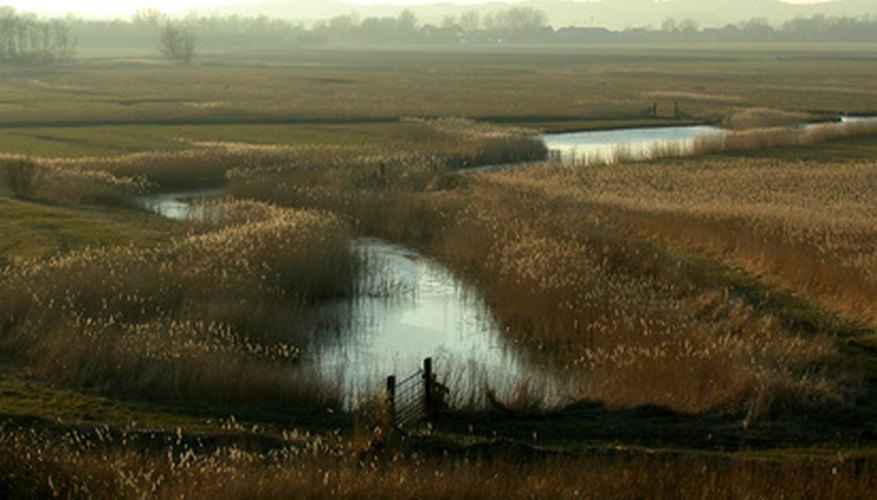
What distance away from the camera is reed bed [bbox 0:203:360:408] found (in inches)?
680

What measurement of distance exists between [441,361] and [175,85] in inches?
3698

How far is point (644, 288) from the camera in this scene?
80.7 ft

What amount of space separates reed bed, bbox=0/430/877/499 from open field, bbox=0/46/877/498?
0.14 ft

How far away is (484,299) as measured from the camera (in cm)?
2569

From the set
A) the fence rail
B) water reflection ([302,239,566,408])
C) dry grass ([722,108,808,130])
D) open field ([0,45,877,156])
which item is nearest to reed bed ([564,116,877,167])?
dry grass ([722,108,808,130])

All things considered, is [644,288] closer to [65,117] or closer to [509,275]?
[509,275]

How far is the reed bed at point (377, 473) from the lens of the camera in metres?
11.2

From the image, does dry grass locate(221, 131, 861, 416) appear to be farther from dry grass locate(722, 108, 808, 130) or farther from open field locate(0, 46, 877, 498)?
dry grass locate(722, 108, 808, 130)

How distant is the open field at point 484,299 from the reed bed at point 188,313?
0.06 meters

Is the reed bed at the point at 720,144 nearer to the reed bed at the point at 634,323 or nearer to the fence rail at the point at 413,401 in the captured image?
the reed bed at the point at 634,323

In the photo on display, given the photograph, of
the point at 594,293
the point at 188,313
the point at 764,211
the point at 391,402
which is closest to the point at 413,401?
the point at 391,402

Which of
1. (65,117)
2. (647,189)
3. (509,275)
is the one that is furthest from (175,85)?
(509,275)

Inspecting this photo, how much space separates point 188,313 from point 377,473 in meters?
9.74

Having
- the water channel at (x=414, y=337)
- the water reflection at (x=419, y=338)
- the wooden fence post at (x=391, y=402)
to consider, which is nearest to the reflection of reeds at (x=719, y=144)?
the water channel at (x=414, y=337)
